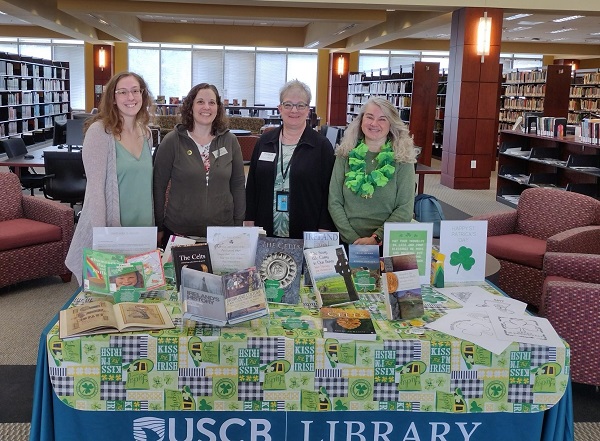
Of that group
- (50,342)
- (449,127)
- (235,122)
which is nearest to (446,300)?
(50,342)

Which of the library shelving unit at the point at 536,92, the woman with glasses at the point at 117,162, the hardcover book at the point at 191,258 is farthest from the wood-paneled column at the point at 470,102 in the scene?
the hardcover book at the point at 191,258

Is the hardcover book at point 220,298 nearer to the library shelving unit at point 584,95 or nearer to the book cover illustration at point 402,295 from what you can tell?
the book cover illustration at point 402,295

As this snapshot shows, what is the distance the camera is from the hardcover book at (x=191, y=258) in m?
2.41

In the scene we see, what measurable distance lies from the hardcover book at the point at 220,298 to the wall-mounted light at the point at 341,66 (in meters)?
20.0

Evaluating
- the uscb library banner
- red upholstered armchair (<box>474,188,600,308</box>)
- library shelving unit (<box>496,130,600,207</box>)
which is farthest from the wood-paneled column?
the uscb library banner

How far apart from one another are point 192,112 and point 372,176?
104 cm

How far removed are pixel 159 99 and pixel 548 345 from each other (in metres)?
17.7

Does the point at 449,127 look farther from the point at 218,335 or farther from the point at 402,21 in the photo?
the point at 218,335

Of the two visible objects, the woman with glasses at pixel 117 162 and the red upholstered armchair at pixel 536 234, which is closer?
the woman with glasses at pixel 117 162

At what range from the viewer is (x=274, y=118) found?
19.0 metres

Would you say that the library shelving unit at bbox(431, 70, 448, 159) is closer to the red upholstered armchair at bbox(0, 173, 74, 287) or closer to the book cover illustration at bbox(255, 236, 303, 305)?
the red upholstered armchair at bbox(0, 173, 74, 287)

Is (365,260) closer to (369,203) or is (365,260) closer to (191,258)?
(369,203)

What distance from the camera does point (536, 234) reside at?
5.00 m

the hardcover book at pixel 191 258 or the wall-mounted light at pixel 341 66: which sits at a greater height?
the wall-mounted light at pixel 341 66
